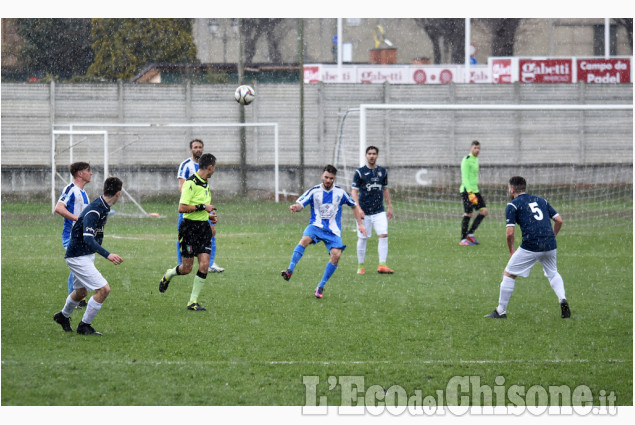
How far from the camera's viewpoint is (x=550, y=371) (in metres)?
6.55

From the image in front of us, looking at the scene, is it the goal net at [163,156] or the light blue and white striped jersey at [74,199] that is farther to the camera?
the goal net at [163,156]

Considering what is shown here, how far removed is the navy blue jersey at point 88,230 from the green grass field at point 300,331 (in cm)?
84

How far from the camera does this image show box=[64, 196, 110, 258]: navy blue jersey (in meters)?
7.46

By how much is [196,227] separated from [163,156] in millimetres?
20003

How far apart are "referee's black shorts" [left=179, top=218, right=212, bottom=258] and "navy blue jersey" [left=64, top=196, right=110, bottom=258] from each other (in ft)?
4.71

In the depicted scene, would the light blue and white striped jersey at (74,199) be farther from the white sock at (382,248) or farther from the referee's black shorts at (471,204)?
the referee's black shorts at (471,204)

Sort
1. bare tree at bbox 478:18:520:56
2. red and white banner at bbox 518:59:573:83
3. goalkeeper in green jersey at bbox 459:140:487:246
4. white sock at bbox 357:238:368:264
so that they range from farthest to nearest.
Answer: bare tree at bbox 478:18:520:56 → red and white banner at bbox 518:59:573:83 → goalkeeper in green jersey at bbox 459:140:487:246 → white sock at bbox 357:238:368:264

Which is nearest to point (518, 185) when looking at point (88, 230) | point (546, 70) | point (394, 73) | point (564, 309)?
point (564, 309)

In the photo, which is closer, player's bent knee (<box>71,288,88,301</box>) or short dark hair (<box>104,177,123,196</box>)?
short dark hair (<box>104,177,123,196</box>)

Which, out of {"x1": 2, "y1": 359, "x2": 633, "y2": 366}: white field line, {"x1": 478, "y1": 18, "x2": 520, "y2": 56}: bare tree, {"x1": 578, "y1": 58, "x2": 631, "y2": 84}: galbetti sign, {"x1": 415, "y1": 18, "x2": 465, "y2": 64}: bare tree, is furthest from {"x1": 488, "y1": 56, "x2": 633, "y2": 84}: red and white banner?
{"x1": 2, "y1": 359, "x2": 633, "y2": 366}: white field line

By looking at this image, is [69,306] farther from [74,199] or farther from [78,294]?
[74,199]

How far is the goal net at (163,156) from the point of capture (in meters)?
28.0

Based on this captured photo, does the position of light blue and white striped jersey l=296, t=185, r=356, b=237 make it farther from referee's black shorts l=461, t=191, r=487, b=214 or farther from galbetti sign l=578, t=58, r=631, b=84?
galbetti sign l=578, t=58, r=631, b=84

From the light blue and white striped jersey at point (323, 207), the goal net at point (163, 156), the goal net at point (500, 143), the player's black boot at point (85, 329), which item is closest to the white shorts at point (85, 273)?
the player's black boot at point (85, 329)
